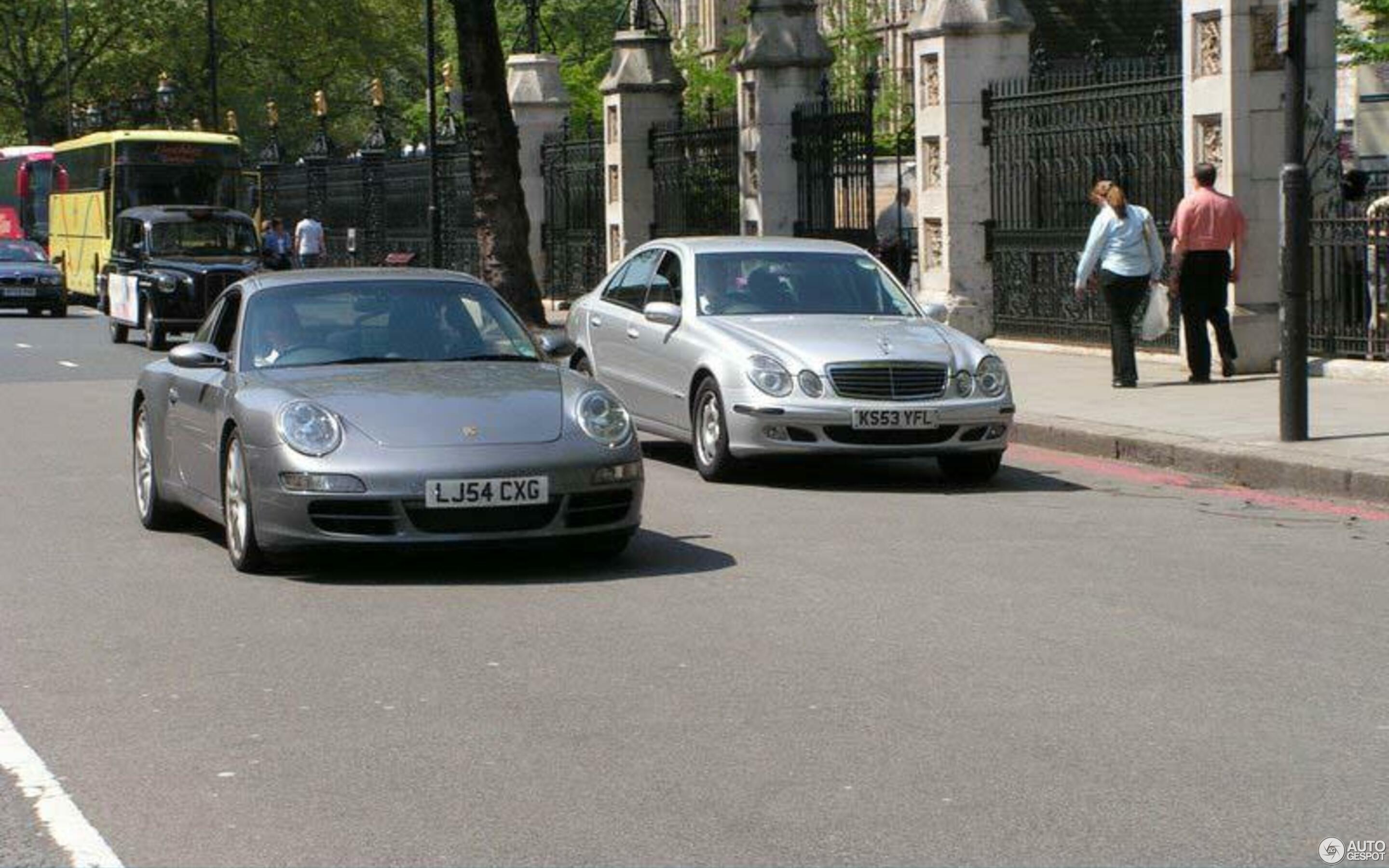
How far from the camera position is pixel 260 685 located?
8.06m

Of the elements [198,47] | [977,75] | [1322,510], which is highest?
[198,47]

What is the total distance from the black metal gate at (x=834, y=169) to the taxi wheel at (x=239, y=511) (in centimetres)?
1736

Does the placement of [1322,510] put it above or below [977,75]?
below

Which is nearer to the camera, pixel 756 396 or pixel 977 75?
pixel 756 396

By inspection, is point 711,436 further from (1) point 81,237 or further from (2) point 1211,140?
(1) point 81,237

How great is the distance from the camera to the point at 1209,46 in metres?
20.7

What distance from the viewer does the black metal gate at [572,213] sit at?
37125mm

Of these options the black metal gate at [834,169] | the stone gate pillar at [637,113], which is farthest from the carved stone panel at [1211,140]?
the stone gate pillar at [637,113]

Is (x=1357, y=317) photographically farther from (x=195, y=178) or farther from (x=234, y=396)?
(x=195, y=178)

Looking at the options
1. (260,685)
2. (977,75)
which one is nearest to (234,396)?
(260,685)

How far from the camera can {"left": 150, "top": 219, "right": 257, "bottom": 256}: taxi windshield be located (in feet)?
111

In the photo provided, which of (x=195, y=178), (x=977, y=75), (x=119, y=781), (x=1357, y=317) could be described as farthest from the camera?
(x=195, y=178)

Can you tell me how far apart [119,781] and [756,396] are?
8.06m

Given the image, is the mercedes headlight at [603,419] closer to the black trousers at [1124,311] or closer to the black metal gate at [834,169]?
the black trousers at [1124,311]
